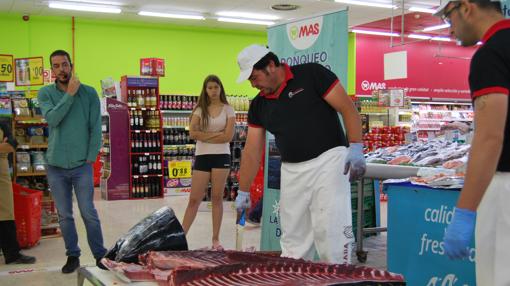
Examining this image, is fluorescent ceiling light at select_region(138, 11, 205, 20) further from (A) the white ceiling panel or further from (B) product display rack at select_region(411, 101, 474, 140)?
(B) product display rack at select_region(411, 101, 474, 140)

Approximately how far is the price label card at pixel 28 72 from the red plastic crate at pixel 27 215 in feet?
6.53

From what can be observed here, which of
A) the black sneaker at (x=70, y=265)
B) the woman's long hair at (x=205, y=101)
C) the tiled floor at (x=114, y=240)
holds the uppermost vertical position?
the woman's long hair at (x=205, y=101)

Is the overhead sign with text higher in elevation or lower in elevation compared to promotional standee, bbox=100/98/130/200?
higher

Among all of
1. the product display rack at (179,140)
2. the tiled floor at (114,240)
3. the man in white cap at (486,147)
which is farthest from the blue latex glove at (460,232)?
the product display rack at (179,140)

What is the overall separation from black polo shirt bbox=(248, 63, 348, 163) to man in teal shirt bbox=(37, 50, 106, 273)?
212 centimetres

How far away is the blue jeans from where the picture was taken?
14.9 ft

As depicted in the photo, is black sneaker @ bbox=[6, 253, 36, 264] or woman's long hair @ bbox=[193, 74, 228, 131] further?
woman's long hair @ bbox=[193, 74, 228, 131]

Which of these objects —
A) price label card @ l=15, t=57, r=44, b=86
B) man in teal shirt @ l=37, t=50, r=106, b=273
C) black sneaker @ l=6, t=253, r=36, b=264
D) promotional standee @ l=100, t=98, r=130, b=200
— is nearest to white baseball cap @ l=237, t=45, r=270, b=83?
man in teal shirt @ l=37, t=50, r=106, b=273

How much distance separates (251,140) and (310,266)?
1295 mm

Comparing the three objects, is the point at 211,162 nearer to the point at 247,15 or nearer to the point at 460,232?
the point at 460,232

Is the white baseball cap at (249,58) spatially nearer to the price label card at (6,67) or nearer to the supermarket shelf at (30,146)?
the supermarket shelf at (30,146)

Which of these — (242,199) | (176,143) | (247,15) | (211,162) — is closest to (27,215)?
(211,162)

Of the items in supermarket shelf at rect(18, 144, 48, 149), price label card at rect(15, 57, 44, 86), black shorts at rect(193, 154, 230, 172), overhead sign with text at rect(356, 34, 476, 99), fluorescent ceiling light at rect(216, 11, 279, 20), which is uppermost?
fluorescent ceiling light at rect(216, 11, 279, 20)

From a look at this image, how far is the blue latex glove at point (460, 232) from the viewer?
2.06m
